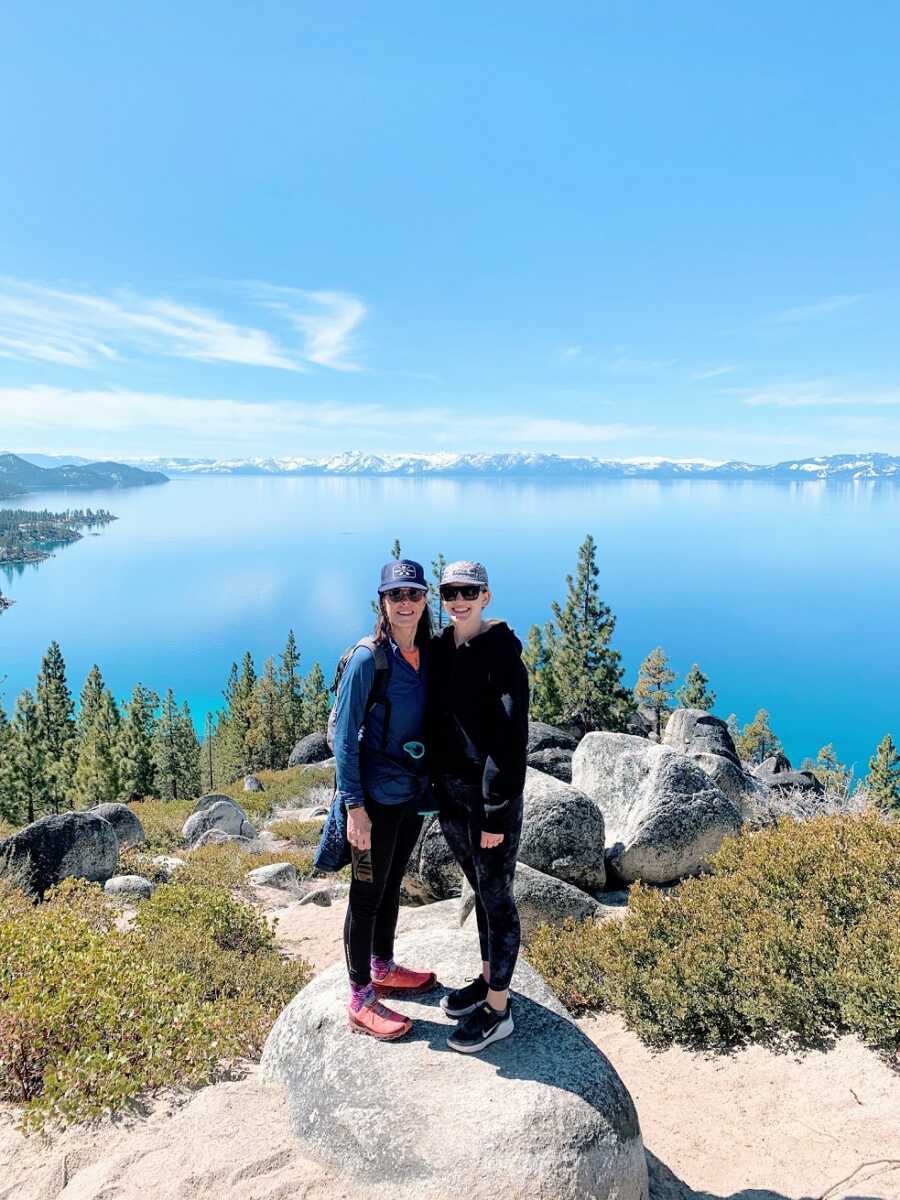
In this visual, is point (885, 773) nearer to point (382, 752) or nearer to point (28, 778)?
point (382, 752)

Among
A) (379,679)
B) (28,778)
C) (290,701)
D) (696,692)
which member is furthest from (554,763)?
(290,701)

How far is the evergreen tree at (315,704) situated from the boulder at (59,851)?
46.5 metres

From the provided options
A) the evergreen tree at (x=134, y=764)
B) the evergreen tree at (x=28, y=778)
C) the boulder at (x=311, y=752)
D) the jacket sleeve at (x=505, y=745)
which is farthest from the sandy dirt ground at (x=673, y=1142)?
the evergreen tree at (x=28, y=778)

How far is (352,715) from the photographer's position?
14.6 feet

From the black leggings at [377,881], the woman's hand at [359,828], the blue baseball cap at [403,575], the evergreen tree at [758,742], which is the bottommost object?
the evergreen tree at [758,742]

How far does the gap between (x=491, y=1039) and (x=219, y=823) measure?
20928 mm

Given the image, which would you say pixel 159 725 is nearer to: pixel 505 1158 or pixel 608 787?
pixel 608 787

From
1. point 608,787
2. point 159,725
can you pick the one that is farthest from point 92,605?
point 608,787

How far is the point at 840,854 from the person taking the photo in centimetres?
791

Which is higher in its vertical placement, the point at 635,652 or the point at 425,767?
the point at 425,767

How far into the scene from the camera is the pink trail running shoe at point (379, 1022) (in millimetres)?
4891

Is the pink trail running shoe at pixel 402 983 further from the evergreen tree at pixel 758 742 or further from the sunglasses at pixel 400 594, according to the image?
the evergreen tree at pixel 758 742

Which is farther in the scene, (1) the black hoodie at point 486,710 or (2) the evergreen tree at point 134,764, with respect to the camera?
(2) the evergreen tree at point 134,764

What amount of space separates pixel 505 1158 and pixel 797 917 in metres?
4.58
